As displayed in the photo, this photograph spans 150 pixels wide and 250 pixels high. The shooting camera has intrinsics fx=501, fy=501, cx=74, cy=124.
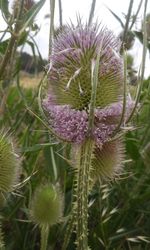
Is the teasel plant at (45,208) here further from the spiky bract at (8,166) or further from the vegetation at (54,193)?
the spiky bract at (8,166)

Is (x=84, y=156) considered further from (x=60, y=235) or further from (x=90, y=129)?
(x=60, y=235)

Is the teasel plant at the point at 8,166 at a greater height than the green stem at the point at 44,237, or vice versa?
the teasel plant at the point at 8,166

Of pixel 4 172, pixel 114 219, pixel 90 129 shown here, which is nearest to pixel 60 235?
pixel 114 219

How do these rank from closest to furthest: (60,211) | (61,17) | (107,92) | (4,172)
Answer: (107,92) < (4,172) < (60,211) < (61,17)

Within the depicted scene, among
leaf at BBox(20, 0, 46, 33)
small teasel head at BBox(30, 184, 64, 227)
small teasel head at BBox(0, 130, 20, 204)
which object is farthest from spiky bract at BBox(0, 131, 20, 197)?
leaf at BBox(20, 0, 46, 33)

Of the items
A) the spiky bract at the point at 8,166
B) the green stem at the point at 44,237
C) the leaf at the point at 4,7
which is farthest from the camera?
the leaf at the point at 4,7

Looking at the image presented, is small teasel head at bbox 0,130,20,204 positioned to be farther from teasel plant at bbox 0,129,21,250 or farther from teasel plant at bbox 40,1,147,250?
teasel plant at bbox 40,1,147,250

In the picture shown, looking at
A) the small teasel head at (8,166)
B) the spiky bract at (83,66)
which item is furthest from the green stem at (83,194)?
the small teasel head at (8,166)
